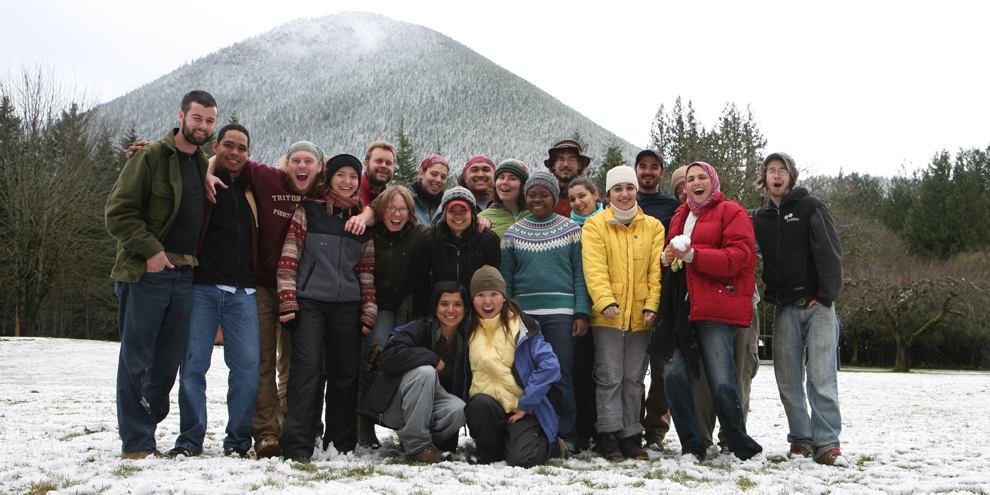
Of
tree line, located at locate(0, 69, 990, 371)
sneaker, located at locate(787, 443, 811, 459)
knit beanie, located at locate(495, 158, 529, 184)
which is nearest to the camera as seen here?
sneaker, located at locate(787, 443, 811, 459)

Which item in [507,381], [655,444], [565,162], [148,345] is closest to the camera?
[148,345]

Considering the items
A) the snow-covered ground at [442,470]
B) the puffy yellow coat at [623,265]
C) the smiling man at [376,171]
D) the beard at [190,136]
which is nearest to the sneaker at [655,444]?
the snow-covered ground at [442,470]

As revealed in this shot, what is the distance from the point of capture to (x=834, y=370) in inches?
172

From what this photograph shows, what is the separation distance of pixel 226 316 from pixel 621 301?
113 inches

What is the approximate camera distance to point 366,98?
84.6 metres

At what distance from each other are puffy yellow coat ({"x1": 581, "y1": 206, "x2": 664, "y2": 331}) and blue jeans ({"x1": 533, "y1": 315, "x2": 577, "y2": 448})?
261mm

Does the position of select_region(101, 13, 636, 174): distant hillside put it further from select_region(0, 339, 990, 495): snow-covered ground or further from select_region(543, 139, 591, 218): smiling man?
select_region(0, 339, 990, 495): snow-covered ground

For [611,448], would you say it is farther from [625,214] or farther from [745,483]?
[625,214]

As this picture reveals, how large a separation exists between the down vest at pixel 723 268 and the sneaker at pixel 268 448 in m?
3.08

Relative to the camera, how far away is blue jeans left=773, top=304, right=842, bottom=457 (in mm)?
4258

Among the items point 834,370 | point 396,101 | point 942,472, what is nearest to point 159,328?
point 834,370

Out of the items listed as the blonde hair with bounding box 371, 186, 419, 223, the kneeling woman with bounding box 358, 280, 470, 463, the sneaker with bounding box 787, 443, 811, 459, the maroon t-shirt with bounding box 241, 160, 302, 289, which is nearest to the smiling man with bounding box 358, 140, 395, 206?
the blonde hair with bounding box 371, 186, 419, 223

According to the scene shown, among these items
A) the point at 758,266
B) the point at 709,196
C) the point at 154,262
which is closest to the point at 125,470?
the point at 154,262

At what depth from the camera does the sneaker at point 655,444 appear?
16.2 feet
